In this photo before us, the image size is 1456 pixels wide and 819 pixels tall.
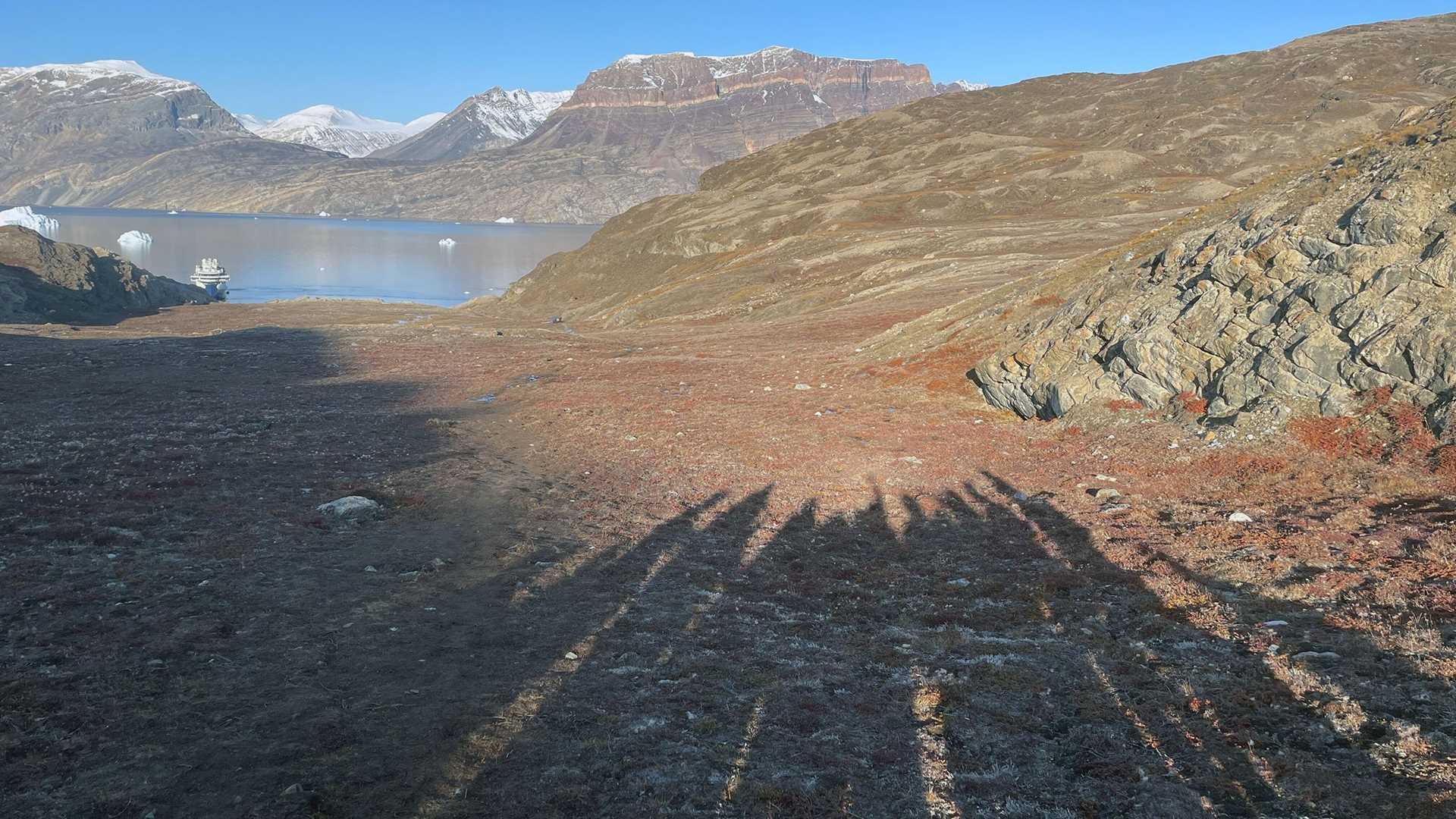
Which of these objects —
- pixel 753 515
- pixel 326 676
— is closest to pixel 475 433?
pixel 753 515

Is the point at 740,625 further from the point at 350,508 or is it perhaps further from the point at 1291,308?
the point at 1291,308

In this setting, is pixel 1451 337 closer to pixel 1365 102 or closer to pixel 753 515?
pixel 753 515

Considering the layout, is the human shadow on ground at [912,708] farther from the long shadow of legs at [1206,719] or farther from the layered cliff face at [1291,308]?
the layered cliff face at [1291,308]

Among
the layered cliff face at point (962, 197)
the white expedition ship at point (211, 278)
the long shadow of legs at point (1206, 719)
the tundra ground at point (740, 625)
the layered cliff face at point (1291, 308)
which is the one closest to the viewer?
the long shadow of legs at point (1206, 719)

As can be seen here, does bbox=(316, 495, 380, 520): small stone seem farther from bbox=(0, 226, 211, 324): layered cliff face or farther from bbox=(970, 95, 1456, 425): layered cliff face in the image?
bbox=(0, 226, 211, 324): layered cliff face

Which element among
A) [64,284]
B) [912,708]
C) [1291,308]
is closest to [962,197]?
[1291,308]

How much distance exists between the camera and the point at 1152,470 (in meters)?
20.0

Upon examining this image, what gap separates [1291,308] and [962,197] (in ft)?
310

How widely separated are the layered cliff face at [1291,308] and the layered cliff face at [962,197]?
417 inches

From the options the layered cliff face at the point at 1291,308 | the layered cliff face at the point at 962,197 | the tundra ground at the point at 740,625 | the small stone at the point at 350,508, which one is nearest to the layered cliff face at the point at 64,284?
the layered cliff face at the point at 962,197

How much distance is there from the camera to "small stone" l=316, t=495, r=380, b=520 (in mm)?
18125

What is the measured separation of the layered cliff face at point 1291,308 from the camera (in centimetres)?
1830

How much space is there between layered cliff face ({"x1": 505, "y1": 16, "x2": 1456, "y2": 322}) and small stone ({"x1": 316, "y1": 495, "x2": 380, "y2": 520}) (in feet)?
81.4

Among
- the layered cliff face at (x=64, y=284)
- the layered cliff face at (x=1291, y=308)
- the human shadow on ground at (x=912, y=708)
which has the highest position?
the layered cliff face at (x=64, y=284)
